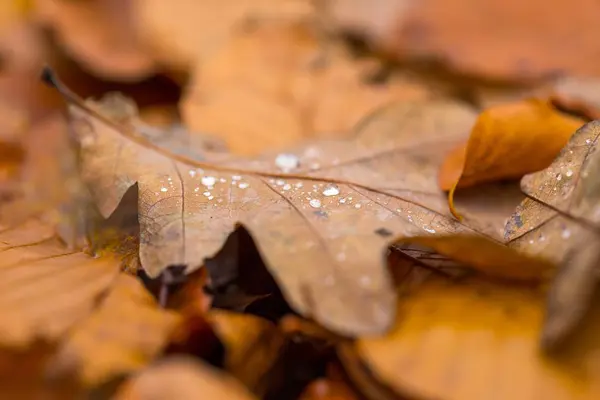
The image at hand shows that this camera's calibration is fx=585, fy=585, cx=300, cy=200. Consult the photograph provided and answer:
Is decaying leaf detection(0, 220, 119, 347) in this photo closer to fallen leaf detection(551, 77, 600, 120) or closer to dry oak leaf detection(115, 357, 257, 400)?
dry oak leaf detection(115, 357, 257, 400)

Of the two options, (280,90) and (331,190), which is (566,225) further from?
(280,90)

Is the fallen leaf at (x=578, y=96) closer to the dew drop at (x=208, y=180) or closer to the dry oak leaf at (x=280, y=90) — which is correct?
the dry oak leaf at (x=280, y=90)

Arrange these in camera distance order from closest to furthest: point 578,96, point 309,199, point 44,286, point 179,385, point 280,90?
1. point 179,385
2. point 44,286
3. point 309,199
4. point 578,96
5. point 280,90

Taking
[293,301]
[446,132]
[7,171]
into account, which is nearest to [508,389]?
[293,301]

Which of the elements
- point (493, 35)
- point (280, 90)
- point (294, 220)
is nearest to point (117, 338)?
point (294, 220)

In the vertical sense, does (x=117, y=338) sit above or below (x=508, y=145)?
below

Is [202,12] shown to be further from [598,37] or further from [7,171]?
[598,37]
